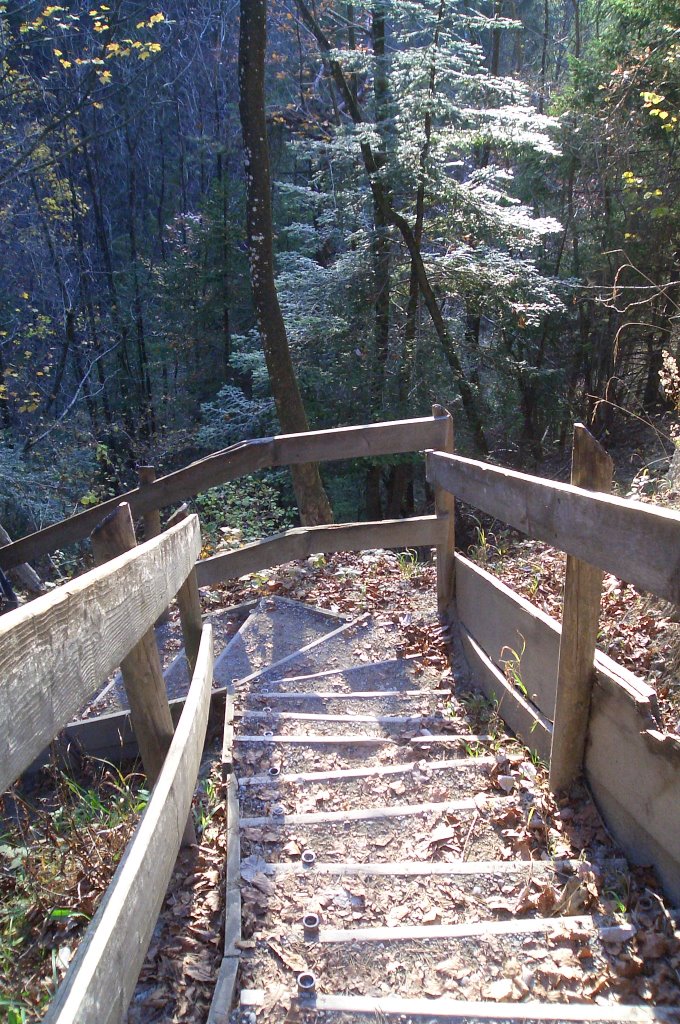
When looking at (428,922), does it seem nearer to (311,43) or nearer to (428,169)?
(428,169)

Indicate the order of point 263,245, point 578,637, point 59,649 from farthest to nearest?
point 263,245 → point 578,637 → point 59,649

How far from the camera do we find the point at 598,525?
2539 mm

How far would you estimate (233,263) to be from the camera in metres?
18.5

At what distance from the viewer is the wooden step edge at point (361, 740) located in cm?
395

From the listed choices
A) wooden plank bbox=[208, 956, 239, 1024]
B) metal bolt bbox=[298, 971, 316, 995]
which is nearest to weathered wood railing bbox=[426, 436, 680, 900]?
metal bolt bbox=[298, 971, 316, 995]

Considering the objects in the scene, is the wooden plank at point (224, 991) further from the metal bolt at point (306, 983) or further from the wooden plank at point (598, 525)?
the wooden plank at point (598, 525)

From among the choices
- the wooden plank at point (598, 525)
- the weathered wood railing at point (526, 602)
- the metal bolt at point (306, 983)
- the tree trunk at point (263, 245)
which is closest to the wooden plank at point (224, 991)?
the metal bolt at point (306, 983)

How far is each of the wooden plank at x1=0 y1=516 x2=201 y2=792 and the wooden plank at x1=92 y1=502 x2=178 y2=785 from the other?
209mm

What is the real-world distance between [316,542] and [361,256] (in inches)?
329

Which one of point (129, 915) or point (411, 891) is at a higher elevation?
point (129, 915)

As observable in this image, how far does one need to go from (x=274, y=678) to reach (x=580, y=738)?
2403 millimetres

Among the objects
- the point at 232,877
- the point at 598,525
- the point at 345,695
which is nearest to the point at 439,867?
the point at 232,877

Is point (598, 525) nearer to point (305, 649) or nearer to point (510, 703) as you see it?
point (510, 703)

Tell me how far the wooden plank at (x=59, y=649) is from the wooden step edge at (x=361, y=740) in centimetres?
202
